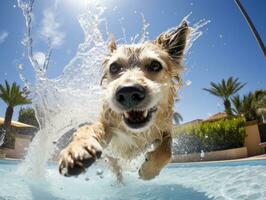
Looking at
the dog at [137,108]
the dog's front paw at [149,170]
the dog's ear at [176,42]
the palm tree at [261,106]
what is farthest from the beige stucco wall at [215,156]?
the dog's front paw at [149,170]

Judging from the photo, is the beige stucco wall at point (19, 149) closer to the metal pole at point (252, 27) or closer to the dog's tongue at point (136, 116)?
the metal pole at point (252, 27)

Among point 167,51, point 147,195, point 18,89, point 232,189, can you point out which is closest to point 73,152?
point 167,51

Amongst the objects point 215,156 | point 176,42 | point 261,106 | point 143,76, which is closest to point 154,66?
point 143,76

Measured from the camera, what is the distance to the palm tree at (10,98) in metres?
31.3

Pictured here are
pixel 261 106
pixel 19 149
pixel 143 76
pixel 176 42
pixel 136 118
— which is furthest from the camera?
pixel 261 106

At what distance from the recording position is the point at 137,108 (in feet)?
13.3

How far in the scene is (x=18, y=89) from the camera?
1243 inches

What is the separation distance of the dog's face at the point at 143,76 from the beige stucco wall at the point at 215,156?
19003 mm

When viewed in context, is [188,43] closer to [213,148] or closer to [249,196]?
[249,196]

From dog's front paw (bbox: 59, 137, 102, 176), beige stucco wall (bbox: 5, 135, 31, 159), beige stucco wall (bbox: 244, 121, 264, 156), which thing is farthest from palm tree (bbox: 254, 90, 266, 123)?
dog's front paw (bbox: 59, 137, 102, 176)

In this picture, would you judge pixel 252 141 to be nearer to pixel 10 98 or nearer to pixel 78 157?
pixel 10 98

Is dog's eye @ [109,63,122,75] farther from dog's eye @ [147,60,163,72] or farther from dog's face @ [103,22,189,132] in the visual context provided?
dog's eye @ [147,60,163,72]

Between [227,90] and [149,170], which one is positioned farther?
[227,90]

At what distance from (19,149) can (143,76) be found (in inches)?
1079
